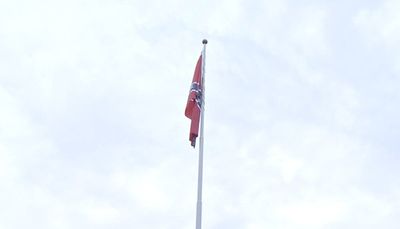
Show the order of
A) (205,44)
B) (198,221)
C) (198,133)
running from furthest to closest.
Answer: (205,44) < (198,133) < (198,221)

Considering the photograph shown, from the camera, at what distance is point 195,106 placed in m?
26.7

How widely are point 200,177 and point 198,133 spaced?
1.90 meters

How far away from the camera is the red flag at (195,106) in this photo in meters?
26.1

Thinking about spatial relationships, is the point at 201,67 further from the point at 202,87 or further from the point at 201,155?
the point at 201,155

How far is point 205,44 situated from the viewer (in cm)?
2828

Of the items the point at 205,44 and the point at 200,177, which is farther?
the point at 205,44

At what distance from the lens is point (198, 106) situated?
26.7m

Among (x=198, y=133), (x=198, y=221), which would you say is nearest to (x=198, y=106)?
(x=198, y=133)

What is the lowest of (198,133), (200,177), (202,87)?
(200,177)

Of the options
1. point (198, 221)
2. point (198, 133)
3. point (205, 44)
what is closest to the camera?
point (198, 221)

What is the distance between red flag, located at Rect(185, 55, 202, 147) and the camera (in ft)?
85.5

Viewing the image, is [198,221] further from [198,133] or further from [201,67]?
[201,67]

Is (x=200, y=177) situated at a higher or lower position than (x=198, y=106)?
lower

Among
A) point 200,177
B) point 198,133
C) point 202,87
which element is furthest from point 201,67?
point 200,177
